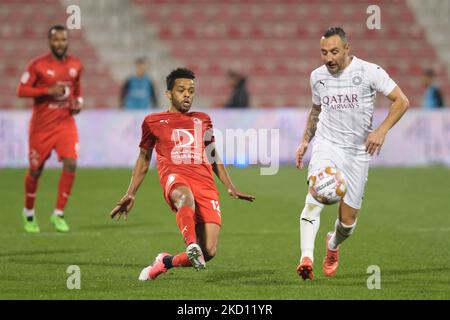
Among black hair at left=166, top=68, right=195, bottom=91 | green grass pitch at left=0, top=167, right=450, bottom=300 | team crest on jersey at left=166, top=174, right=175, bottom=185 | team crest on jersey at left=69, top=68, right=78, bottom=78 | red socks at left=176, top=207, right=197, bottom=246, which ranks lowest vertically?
green grass pitch at left=0, top=167, right=450, bottom=300

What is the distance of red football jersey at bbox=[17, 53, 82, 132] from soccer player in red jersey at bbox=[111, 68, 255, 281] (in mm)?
4050

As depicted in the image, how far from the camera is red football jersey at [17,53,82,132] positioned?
40.1 feet

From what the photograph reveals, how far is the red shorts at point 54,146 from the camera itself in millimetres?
12266

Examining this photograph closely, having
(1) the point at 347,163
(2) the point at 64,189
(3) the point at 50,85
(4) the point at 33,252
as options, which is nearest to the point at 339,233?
(1) the point at 347,163

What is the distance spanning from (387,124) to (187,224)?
5.43 feet

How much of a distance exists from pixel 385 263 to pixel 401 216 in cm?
419

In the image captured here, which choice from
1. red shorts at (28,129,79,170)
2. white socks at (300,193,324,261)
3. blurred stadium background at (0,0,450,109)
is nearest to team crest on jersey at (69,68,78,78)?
red shorts at (28,129,79,170)

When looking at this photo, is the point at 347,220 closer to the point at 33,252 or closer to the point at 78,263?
the point at 78,263

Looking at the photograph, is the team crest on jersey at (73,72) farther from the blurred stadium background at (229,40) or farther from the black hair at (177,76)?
the blurred stadium background at (229,40)

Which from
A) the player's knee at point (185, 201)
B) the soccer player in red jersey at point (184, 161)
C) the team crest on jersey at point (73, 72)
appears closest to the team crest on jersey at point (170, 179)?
the soccer player in red jersey at point (184, 161)

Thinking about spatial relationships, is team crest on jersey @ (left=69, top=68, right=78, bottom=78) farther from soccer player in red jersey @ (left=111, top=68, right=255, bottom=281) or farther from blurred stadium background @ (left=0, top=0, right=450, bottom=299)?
soccer player in red jersey @ (left=111, top=68, right=255, bottom=281)

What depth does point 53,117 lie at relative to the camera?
1233 cm

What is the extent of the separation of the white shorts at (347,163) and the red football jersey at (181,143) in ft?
2.78

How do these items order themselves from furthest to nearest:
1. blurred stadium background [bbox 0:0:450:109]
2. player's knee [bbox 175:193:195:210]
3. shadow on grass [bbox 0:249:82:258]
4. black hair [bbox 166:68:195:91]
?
blurred stadium background [bbox 0:0:450:109], shadow on grass [bbox 0:249:82:258], black hair [bbox 166:68:195:91], player's knee [bbox 175:193:195:210]
